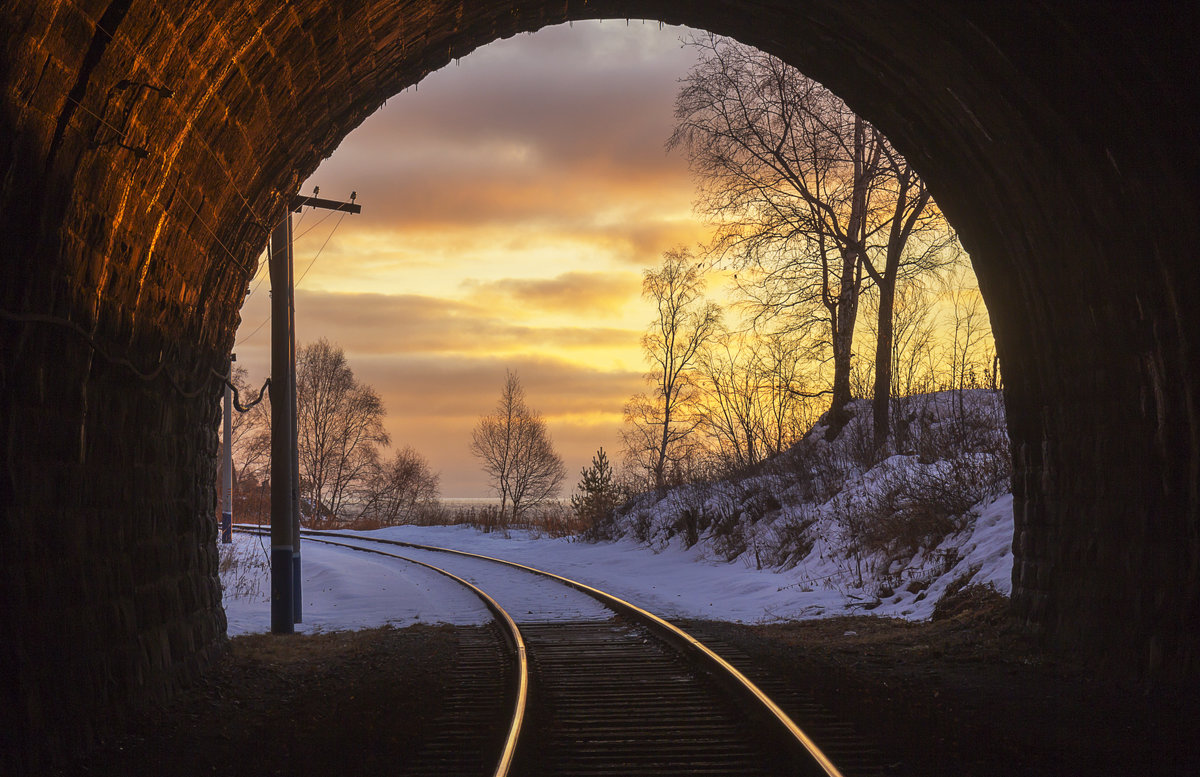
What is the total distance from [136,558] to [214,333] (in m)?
2.91

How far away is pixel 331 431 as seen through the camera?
61125 millimetres

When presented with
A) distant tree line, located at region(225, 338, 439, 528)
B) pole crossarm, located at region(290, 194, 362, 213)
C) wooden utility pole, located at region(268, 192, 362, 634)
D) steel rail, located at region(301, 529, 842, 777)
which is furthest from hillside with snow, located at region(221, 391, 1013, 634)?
distant tree line, located at region(225, 338, 439, 528)

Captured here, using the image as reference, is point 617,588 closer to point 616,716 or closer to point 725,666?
point 725,666

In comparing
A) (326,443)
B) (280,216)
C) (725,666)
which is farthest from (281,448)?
(326,443)

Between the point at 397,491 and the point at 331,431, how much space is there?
745 centimetres

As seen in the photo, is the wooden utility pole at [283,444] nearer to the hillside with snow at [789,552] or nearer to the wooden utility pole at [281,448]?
the wooden utility pole at [281,448]

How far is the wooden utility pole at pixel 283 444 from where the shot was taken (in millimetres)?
12383

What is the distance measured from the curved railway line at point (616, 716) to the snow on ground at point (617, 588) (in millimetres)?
3326

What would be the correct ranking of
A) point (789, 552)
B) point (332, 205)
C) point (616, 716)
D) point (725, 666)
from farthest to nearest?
1. point (789, 552)
2. point (332, 205)
3. point (725, 666)
4. point (616, 716)

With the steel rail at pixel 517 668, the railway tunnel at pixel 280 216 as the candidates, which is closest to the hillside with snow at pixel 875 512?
the railway tunnel at pixel 280 216

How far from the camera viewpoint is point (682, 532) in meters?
24.1

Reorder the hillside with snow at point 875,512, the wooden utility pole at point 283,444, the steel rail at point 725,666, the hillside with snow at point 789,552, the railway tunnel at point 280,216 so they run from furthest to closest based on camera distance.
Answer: the hillside with snow at point 789,552 → the hillside with snow at point 875,512 → the wooden utility pole at point 283,444 → the steel rail at point 725,666 → the railway tunnel at point 280,216

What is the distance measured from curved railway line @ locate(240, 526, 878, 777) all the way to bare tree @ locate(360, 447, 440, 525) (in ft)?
165

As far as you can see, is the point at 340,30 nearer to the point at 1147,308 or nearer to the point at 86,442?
the point at 86,442
